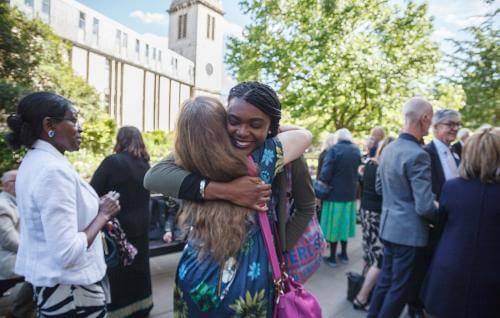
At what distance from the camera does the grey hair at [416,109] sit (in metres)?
2.78

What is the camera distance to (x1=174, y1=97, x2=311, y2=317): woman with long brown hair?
3.82ft

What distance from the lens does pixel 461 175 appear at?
2.34m

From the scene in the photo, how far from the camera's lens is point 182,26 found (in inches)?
1671

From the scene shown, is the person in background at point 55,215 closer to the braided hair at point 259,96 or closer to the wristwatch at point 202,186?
the wristwatch at point 202,186

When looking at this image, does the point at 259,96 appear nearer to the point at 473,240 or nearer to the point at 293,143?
the point at 293,143

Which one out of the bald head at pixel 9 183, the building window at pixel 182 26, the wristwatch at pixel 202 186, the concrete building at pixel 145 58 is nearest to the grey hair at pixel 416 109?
the wristwatch at pixel 202 186

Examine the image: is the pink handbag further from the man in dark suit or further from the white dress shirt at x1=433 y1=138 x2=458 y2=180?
the white dress shirt at x1=433 y1=138 x2=458 y2=180

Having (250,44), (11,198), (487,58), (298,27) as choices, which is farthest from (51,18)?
(487,58)

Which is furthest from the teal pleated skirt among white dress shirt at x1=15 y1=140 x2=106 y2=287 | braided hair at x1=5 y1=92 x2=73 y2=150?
braided hair at x1=5 y1=92 x2=73 y2=150

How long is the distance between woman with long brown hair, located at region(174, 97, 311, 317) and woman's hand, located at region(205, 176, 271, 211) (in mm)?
30

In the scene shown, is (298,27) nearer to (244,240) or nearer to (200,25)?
(244,240)

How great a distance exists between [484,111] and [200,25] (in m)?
40.6

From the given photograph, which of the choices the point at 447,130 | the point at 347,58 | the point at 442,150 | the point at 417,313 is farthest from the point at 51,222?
the point at 347,58

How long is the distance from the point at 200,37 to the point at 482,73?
39785 millimetres
